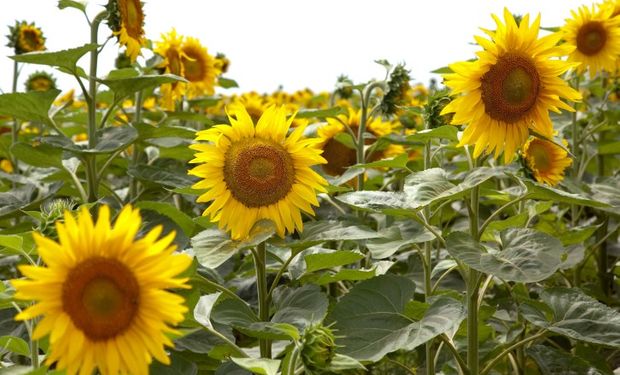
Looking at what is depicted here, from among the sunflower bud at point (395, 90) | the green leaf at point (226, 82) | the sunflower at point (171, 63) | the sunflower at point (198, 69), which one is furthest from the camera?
the green leaf at point (226, 82)

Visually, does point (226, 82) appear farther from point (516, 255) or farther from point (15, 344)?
point (15, 344)

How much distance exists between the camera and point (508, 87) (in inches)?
68.7

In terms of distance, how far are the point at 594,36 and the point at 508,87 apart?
1.43 metres

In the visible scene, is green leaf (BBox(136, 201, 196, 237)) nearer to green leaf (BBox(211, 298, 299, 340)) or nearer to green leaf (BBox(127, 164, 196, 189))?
green leaf (BBox(127, 164, 196, 189))

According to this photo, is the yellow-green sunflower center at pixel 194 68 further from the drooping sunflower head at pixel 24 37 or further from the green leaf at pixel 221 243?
the green leaf at pixel 221 243

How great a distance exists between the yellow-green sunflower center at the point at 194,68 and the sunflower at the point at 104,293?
2425 millimetres

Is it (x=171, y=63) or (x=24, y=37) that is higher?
(x=24, y=37)

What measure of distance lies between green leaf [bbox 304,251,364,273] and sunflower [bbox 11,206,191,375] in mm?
581

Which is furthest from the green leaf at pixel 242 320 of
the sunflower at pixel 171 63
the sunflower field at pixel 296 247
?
the sunflower at pixel 171 63

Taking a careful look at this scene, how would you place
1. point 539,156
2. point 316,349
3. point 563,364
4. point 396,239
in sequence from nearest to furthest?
point 316,349
point 396,239
point 563,364
point 539,156

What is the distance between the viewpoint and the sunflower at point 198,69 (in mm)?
3486

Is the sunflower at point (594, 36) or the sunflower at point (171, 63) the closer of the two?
the sunflower at point (594, 36)

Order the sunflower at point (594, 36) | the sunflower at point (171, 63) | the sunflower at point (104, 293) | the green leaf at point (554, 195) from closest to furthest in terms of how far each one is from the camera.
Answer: the sunflower at point (104, 293), the green leaf at point (554, 195), the sunflower at point (594, 36), the sunflower at point (171, 63)

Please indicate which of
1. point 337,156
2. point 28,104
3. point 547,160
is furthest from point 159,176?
point 547,160
